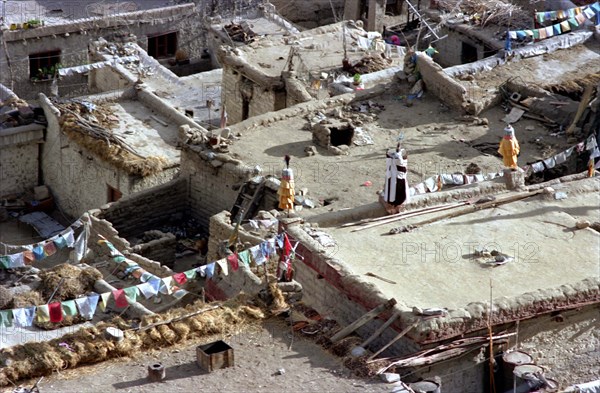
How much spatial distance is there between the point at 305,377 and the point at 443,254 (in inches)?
212

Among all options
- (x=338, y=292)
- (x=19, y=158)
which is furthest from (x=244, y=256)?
(x=19, y=158)

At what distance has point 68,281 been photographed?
4066cm

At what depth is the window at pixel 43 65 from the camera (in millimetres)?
60812

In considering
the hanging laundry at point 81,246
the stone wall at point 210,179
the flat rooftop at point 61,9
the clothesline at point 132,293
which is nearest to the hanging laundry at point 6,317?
the clothesline at point 132,293

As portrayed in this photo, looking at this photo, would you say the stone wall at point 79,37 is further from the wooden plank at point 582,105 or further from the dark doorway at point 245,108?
the wooden plank at point 582,105

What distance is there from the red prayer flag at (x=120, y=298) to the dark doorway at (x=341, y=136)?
1232cm

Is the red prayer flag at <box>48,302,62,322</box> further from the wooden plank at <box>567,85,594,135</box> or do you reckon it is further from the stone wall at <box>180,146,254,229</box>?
the wooden plank at <box>567,85,594,135</box>

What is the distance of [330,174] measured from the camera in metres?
45.9

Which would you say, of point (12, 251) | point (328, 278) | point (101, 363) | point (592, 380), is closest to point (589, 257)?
point (592, 380)

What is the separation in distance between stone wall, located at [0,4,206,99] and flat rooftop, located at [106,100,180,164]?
7.06 meters

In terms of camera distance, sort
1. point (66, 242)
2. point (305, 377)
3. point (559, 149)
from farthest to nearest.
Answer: point (559, 149) → point (66, 242) → point (305, 377)

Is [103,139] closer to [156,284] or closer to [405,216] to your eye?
[156,284]

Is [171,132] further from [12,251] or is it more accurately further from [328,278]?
[328,278]

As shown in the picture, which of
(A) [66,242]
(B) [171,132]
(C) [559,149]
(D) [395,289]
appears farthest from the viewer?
(B) [171,132]
